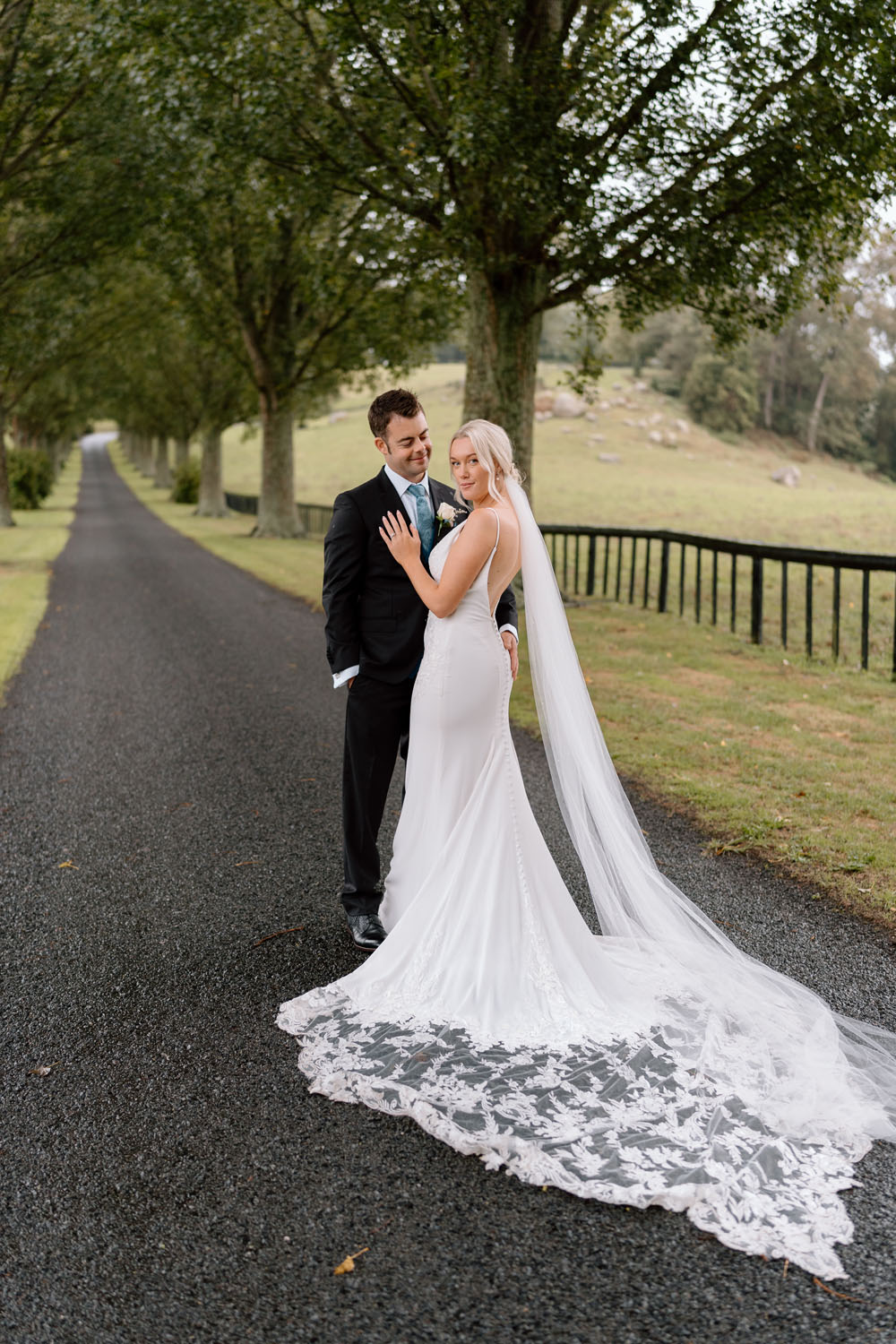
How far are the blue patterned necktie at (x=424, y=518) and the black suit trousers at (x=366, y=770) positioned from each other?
62cm

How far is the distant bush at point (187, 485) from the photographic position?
51.2 meters

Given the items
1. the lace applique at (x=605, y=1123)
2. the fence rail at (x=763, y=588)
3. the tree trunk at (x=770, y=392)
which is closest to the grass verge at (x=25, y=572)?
the lace applique at (x=605, y=1123)

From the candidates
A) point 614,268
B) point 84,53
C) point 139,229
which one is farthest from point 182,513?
point 614,268

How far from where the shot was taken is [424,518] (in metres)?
4.77

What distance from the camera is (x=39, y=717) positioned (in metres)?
9.35

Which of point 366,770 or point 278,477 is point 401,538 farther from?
point 278,477

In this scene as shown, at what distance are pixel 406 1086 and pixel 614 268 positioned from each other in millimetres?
12226

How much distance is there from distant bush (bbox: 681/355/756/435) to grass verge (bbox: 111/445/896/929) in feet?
210

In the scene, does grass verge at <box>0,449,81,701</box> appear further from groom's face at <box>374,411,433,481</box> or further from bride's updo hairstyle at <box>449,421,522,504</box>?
bride's updo hairstyle at <box>449,421,522,504</box>

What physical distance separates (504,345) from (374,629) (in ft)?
36.5

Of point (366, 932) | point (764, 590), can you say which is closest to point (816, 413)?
point (764, 590)

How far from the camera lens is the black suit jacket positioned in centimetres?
466

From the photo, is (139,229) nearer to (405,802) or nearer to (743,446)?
(405,802)

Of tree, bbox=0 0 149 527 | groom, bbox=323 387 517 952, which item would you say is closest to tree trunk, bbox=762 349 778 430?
tree, bbox=0 0 149 527
